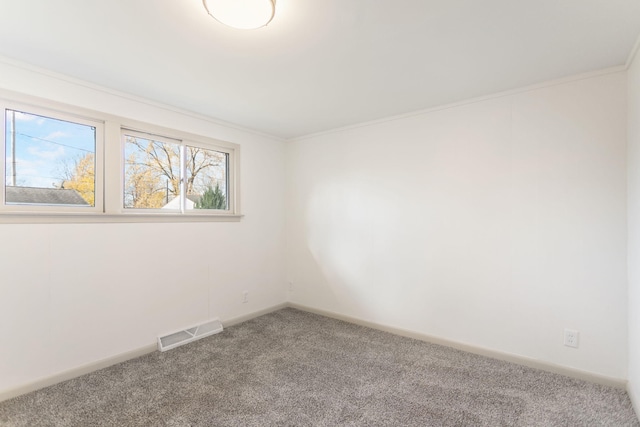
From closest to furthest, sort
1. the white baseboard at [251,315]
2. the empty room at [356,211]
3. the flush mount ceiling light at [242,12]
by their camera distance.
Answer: the flush mount ceiling light at [242,12] < the empty room at [356,211] < the white baseboard at [251,315]

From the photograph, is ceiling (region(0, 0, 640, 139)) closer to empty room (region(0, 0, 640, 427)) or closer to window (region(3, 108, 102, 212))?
empty room (region(0, 0, 640, 427))

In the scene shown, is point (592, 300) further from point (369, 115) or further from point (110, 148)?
point (110, 148)

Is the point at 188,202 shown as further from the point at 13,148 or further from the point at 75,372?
the point at 75,372

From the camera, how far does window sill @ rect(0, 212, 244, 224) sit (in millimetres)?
2113

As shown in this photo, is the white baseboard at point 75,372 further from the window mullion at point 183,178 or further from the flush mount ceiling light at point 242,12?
the flush mount ceiling light at point 242,12

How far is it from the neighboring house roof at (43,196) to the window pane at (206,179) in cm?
95

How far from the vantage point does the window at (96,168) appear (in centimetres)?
219

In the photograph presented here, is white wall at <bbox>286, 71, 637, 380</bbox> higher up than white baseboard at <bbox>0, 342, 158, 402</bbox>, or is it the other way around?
white wall at <bbox>286, 71, 637, 380</bbox>

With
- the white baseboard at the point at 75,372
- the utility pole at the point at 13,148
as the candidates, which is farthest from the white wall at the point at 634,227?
the utility pole at the point at 13,148

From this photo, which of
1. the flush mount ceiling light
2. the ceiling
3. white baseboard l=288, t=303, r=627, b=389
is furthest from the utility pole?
white baseboard l=288, t=303, r=627, b=389

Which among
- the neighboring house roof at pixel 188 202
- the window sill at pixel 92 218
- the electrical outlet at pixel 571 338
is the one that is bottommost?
the electrical outlet at pixel 571 338

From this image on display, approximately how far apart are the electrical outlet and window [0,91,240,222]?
3.26 m

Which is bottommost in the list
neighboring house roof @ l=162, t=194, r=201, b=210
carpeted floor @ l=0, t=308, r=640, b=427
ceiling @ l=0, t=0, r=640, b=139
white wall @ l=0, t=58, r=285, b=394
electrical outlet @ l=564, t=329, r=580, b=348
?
carpeted floor @ l=0, t=308, r=640, b=427

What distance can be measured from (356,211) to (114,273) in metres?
2.40
